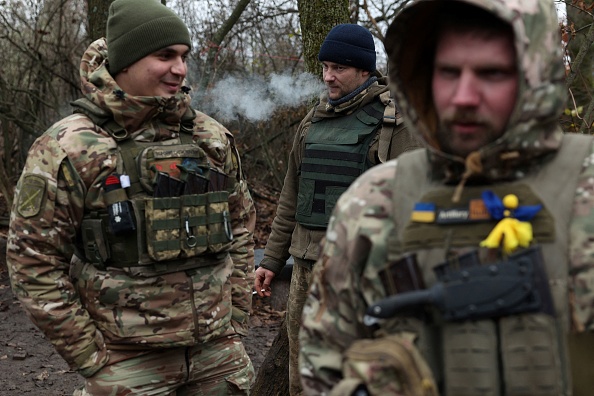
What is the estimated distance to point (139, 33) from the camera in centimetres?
335

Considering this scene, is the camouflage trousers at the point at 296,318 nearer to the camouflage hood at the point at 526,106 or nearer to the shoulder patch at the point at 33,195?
the shoulder patch at the point at 33,195

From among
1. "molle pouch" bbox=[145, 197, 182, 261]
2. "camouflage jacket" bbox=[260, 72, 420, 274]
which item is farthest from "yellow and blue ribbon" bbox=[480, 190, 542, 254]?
"camouflage jacket" bbox=[260, 72, 420, 274]

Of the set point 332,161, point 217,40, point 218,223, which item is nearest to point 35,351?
point 332,161

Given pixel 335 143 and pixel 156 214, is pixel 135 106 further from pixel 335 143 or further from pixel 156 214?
pixel 335 143

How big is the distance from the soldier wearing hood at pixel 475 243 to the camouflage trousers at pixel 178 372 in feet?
4.86

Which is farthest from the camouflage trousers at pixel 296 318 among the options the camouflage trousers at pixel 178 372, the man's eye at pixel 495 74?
the man's eye at pixel 495 74

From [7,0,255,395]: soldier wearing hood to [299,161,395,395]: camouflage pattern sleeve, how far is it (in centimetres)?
142

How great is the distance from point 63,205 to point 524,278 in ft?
6.84

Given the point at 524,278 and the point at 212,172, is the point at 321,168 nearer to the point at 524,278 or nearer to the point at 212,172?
the point at 212,172

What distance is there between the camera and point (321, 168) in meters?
4.19

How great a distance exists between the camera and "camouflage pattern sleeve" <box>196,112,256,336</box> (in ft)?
11.6

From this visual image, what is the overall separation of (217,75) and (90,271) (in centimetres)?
784

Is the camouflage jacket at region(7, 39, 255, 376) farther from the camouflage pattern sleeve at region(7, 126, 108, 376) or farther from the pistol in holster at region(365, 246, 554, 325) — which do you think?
the pistol in holster at region(365, 246, 554, 325)

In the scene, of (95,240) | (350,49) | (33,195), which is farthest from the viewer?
(350,49)
